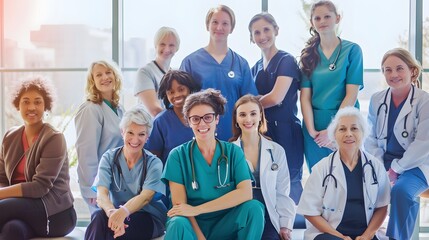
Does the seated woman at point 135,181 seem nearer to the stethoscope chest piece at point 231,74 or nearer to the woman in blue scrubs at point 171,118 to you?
the woman in blue scrubs at point 171,118

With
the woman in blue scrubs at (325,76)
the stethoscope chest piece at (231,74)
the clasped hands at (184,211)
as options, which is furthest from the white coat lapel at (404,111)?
the clasped hands at (184,211)

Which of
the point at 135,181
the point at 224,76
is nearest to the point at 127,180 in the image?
the point at 135,181

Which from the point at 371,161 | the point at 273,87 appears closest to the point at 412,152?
the point at 371,161

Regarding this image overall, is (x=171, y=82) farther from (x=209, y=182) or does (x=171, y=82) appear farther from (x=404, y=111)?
(x=404, y=111)

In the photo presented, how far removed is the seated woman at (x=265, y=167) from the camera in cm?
300

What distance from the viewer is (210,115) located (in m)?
2.82

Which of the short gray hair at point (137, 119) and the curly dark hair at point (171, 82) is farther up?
the curly dark hair at point (171, 82)

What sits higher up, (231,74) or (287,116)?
(231,74)

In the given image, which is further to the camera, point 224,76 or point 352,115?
point 224,76

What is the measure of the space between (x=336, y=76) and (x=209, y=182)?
1.23 meters

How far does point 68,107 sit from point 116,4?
42.3 inches

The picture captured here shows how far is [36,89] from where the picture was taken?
3268 mm

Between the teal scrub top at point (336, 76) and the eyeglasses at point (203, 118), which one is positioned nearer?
the eyeglasses at point (203, 118)

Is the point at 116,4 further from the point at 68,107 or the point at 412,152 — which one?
the point at 412,152
